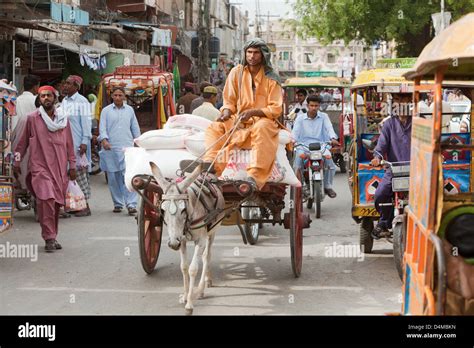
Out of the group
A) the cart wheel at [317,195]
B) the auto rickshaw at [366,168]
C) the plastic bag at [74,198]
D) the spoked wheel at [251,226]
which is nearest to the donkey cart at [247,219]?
the spoked wheel at [251,226]

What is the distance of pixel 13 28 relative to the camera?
60.6ft

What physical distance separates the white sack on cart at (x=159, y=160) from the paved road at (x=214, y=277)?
1.09 meters

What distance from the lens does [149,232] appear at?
9164 millimetres

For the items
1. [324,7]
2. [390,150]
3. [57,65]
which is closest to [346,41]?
[324,7]

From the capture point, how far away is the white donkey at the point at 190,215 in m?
7.12

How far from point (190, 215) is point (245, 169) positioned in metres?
1.15

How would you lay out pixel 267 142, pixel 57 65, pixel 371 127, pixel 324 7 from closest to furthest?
pixel 267 142 < pixel 371 127 < pixel 57 65 < pixel 324 7

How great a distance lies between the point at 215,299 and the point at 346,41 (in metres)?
27.2

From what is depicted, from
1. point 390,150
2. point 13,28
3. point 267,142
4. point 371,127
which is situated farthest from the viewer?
point 13,28

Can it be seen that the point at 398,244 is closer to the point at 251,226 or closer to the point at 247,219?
the point at 247,219

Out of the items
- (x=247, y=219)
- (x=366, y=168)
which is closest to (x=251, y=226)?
(x=366, y=168)

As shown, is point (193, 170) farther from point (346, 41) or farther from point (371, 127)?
point (346, 41)

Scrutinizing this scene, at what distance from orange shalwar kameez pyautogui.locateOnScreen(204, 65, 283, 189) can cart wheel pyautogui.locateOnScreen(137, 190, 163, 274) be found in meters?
0.86
